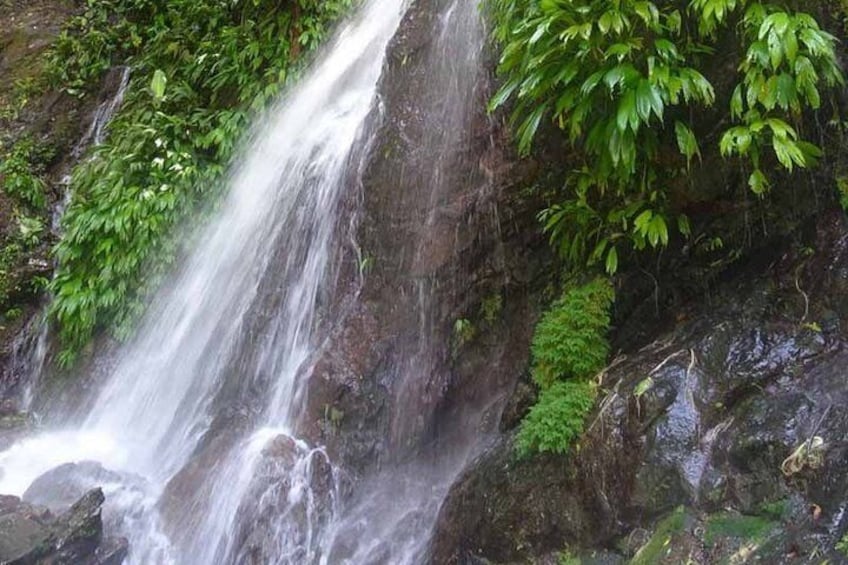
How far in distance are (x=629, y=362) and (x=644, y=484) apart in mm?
799

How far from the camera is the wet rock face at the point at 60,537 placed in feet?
16.0

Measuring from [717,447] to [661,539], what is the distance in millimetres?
559

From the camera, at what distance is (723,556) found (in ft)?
12.0

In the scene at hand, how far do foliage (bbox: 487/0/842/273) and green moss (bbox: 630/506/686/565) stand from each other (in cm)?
150

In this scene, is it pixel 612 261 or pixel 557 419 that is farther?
pixel 612 261

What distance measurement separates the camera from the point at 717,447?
4.01m

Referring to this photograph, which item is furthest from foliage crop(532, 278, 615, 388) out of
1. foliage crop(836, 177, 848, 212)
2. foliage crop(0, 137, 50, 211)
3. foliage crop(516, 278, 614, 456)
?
foliage crop(0, 137, 50, 211)

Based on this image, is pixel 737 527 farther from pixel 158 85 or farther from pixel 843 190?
pixel 158 85

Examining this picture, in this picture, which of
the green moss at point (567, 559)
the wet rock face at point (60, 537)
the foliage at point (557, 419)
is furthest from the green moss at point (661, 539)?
the wet rock face at point (60, 537)

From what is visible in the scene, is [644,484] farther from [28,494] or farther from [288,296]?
[28,494]

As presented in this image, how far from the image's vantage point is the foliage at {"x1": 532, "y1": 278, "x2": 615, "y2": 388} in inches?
187

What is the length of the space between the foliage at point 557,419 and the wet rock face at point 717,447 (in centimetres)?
8

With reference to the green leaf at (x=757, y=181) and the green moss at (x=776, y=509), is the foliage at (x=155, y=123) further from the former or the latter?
the green moss at (x=776, y=509)

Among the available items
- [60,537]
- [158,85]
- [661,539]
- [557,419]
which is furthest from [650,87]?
[158,85]
